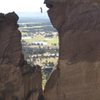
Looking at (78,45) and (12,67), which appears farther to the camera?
(12,67)

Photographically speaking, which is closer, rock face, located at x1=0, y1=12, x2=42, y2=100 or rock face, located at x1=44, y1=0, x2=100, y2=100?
rock face, located at x1=44, y1=0, x2=100, y2=100

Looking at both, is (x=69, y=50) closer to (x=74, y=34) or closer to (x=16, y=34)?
(x=74, y=34)

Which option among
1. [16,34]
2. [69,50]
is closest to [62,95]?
[69,50]

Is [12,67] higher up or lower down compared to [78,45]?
lower down
